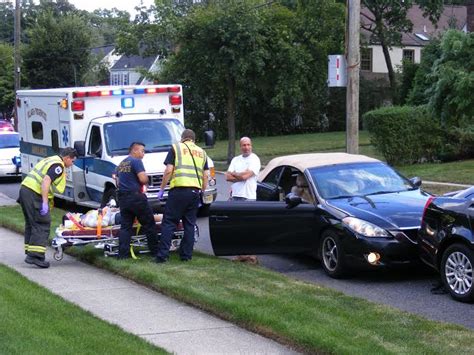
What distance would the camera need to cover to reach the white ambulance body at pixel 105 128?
16.2 metres

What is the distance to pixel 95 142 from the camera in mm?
16734

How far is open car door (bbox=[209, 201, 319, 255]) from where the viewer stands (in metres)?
10.2

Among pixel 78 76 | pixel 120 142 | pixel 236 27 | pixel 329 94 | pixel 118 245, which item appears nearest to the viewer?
pixel 118 245

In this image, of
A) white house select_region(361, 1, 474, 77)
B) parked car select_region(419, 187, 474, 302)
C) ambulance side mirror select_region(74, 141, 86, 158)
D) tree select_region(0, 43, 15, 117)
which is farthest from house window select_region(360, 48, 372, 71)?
parked car select_region(419, 187, 474, 302)

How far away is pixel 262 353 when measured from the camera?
260 inches

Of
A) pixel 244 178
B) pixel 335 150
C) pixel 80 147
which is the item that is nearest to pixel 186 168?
pixel 244 178

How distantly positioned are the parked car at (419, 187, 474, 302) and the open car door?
1.65 meters

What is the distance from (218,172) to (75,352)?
21.9 metres

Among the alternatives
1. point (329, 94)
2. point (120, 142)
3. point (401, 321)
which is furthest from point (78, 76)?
point (401, 321)

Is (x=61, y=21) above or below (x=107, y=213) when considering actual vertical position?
above

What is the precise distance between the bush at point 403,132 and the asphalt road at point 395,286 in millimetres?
13239

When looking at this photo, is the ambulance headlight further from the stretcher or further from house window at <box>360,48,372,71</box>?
house window at <box>360,48,372,71</box>

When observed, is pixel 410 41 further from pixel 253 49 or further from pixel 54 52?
pixel 253 49

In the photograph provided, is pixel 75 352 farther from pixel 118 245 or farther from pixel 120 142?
pixel 120 142
